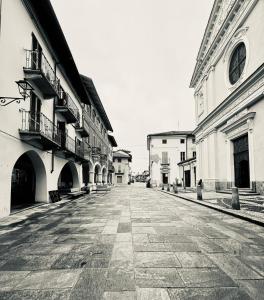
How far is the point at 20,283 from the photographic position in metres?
2.78

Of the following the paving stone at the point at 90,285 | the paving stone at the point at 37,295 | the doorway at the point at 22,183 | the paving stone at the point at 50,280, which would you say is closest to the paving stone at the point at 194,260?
the paving stone at the point at 90,285

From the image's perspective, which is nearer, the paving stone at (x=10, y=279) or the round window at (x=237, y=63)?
the paving stone at (x=10, y=279)

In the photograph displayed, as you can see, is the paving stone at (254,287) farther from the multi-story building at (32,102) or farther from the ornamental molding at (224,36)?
the ornamental molding at (224,36)

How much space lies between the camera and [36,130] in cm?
927

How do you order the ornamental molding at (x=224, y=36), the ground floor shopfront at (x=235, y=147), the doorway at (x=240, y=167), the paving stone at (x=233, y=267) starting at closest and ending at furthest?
the paving stone at (x=233, y=267) < the ground floor shopfront at (x=235, y=147) < the ornamental molding at (x=224, y=36) < the doorway at (x=240, y=167)

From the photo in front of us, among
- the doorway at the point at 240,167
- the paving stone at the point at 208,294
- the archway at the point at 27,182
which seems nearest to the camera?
the paving stone at the point at 208,294

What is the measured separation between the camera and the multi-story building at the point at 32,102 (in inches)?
294

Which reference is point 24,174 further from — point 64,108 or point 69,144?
point 64,108

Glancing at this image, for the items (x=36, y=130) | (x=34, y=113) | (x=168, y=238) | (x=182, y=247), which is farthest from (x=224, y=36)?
(x=182, y=247)

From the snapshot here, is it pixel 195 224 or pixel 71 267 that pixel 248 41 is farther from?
pixel 71 267

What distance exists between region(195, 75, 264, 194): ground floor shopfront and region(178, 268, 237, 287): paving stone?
11.3 meters

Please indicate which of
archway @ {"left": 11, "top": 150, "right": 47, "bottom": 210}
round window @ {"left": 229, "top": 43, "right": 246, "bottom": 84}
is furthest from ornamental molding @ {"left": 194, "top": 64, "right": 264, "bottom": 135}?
archway @ {"left": 11, "top": 150, "right": 47, "bottom": 210}

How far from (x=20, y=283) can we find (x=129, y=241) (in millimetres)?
2235

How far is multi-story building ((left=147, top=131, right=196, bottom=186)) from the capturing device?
45.4 m
